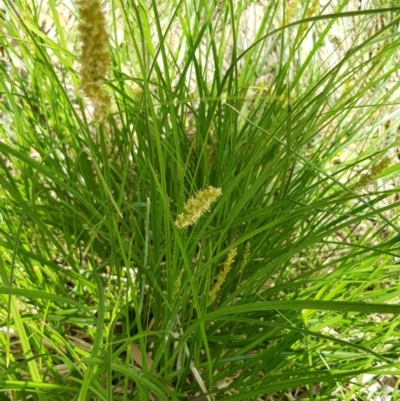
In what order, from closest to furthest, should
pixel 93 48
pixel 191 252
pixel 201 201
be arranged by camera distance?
pixel 93 48, pixel 201 201, pixel 191 252

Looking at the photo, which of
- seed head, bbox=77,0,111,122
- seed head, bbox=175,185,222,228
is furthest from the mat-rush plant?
seed head, bbox=77,0,111,122

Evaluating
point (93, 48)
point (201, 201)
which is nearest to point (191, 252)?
point (201, 201)

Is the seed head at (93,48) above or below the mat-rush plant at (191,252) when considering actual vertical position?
above

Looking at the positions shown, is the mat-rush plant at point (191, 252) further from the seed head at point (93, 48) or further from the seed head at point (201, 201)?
the seed head at point (93, 48)

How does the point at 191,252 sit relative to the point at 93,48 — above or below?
below

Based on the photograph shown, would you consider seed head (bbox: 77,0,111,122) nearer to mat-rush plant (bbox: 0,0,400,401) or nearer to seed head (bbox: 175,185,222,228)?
seed head (bbox: 175,185,222,228)

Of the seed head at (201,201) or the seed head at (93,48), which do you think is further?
the seed head at (201,201)

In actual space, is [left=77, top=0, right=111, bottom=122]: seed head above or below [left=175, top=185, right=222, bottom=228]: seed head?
above

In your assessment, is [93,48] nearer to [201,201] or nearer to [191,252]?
[201,201]

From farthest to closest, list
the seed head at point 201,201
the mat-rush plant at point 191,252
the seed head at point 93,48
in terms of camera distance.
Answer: the mat-rush plant at point 191,252 < the seed head at point 201,201 < the seed head at point 93,48

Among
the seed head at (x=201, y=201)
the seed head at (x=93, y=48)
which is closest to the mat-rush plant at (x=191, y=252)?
the seed head at (x=201, y=201)

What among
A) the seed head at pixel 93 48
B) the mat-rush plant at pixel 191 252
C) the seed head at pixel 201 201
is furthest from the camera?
the mat-rush plant at pixel 191 252
